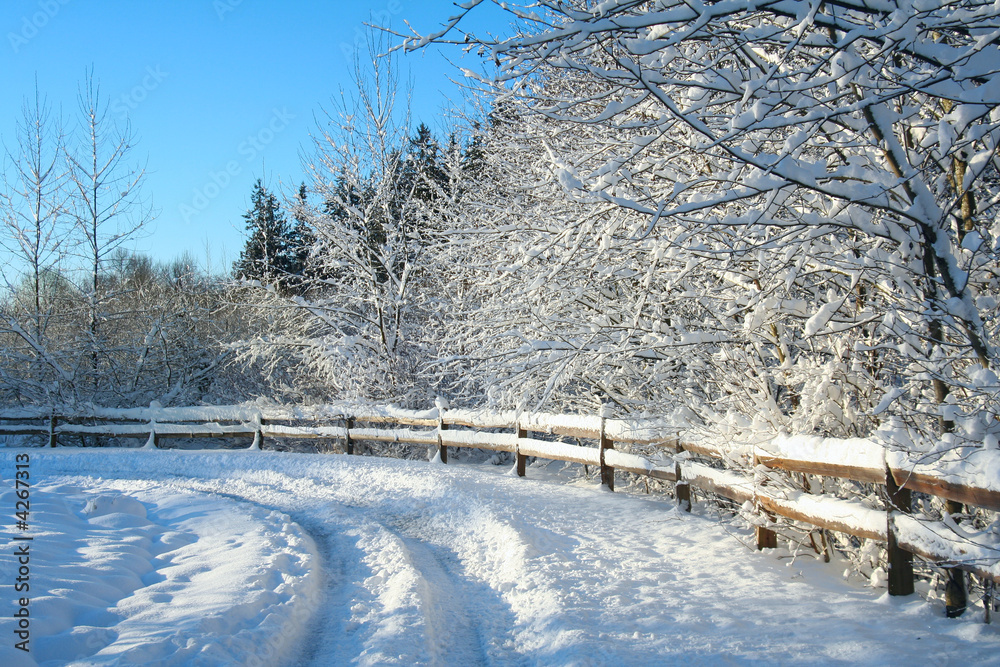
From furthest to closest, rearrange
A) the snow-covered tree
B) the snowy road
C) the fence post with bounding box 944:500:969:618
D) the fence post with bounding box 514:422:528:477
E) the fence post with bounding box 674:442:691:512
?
the fence post with bounding box 514:422:528:477
the fence post with bounding box 674:442:691:512
the fence post with bounding box 944:500:969:618
the snowy road
the snow-covered tree

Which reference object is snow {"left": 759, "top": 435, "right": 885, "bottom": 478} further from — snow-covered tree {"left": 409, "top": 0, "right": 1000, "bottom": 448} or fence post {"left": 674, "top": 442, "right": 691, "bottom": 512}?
fence post {"left": 674, "top": 442, "right": 691, "bottom": 512}

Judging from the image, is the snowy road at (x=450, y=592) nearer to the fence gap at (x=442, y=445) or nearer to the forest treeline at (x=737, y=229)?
the forest treeline at (x=737, y=229)

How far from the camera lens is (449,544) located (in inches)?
253

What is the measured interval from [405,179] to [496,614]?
1581 centimetres

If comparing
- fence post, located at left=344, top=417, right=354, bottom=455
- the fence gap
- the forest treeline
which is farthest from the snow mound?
fence post, located at left=344, top=417, right=354, bottom=455

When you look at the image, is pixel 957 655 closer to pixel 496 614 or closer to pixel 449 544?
pixel 496 614

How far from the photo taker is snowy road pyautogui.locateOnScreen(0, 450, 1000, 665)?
138 inches

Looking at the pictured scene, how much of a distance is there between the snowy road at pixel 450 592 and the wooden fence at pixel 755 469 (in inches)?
16.7

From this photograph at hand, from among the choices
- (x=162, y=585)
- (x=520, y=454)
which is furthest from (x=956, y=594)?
(x=520, y=454)

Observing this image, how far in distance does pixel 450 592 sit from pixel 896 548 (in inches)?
130

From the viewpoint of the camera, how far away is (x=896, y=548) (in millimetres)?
3898

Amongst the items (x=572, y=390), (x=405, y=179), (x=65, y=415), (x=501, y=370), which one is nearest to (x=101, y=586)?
(x=501, y=370)

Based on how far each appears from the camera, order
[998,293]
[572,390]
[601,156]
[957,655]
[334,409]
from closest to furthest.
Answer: [957,655] → [998,293] → [601,156] → [572,390] → [334,409]

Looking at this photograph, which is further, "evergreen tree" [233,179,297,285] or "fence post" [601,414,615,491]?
"evergreen tree" [233,179,297,285]
